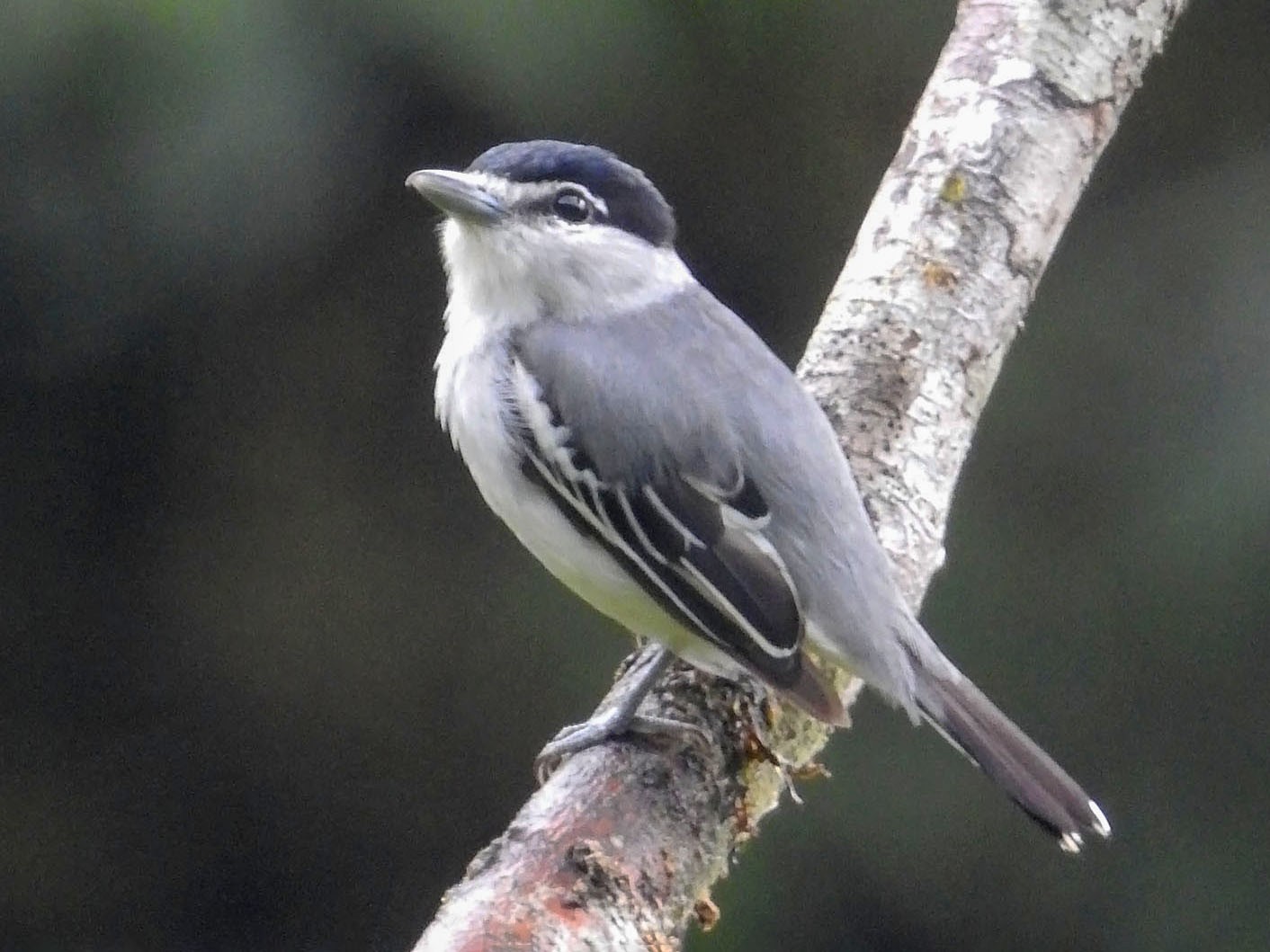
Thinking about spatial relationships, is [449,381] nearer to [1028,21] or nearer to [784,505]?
[784,505]

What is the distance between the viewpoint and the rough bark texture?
89.6 inches

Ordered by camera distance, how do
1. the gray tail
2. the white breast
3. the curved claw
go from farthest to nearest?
1. the white breast
2. the curved claw
3. the gray tail

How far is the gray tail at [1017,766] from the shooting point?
2.27m

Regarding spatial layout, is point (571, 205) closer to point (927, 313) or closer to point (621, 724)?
point (927, 313)

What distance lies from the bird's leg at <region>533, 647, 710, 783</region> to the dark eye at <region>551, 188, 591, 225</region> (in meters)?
0.76

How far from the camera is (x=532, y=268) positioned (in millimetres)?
2799

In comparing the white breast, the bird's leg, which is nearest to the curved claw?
the bird's leg

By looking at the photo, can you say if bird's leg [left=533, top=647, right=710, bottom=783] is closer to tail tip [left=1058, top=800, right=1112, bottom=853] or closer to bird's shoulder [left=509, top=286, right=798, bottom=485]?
bird's shoulder [left=509, top=286, right=798, bottom=485]

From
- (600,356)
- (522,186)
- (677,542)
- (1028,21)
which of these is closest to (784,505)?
(677,542)

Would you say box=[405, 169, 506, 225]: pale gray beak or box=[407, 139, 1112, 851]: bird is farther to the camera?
box=[405, 169, 506, 225]: pale gray beak

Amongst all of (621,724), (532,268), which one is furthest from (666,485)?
(532,268)

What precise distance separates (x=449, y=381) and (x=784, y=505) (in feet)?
2.07

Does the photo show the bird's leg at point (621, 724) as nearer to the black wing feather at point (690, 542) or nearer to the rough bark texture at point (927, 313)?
the rough bark texture at point (927, 313)

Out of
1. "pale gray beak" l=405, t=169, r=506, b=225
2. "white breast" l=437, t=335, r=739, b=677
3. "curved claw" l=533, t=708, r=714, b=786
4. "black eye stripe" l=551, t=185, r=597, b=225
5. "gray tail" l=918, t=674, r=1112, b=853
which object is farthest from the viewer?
"black eye stripe" l=551, t=185, r=597, b=225
